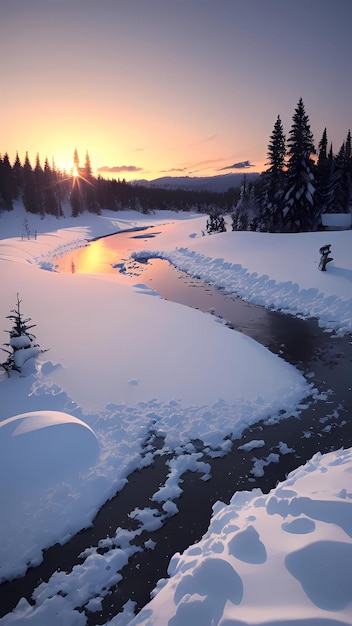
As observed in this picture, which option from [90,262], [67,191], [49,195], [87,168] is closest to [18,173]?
[49,195]

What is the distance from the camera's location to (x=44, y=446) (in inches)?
235

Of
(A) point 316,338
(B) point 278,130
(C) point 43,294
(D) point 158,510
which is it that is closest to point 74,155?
(B) point 278,130

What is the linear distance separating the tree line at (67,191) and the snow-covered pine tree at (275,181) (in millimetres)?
48730

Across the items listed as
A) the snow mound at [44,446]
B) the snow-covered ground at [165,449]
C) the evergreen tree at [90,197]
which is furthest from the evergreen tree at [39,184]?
the snow mound at [44,446]

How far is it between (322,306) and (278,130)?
1007 inches

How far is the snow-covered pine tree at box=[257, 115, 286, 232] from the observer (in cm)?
3309

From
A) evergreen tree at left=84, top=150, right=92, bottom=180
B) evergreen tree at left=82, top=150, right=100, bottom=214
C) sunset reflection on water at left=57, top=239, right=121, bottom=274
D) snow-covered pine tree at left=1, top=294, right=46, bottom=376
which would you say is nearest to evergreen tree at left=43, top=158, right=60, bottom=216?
evergreen tree at left=82, top=150, right=100, bottom=214

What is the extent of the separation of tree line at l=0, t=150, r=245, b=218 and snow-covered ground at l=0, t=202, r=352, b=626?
185 ft

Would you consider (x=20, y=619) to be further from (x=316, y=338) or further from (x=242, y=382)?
(x=316, y=338)

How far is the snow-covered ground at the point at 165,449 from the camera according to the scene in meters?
3.29

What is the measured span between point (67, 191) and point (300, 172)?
7101cm

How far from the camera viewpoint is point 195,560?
13.8 ft

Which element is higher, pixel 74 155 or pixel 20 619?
pixel 74 155

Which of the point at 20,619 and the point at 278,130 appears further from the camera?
the point at 278,130
